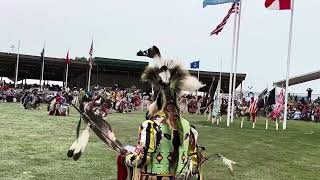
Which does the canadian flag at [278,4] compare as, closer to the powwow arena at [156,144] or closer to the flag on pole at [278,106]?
the powwow arena at [156,144]

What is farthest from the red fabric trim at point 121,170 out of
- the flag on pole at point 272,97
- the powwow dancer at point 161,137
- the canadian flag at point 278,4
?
the flag on pole at point 272,97

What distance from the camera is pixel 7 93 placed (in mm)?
49312

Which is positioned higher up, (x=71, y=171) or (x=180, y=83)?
(x=180, y=83)

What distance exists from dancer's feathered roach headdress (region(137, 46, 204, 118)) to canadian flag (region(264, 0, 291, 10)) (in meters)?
22.3

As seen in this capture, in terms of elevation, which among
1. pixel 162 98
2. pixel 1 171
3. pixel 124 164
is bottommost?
pixel 1 171

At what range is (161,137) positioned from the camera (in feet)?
15.6

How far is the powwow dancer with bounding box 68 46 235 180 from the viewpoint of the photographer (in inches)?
188

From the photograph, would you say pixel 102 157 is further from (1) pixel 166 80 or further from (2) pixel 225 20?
(2) pixel 225 20

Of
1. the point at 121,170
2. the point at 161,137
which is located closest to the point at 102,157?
the point at 121,170

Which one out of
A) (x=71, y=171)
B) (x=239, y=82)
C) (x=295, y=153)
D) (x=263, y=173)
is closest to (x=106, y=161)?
(x=71, y=171)

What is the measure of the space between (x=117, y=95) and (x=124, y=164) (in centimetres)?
3639

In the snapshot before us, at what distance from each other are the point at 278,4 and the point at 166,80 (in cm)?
2276

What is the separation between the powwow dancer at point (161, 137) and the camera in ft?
15.6

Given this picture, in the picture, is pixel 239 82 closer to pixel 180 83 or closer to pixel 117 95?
pixel 117 95
